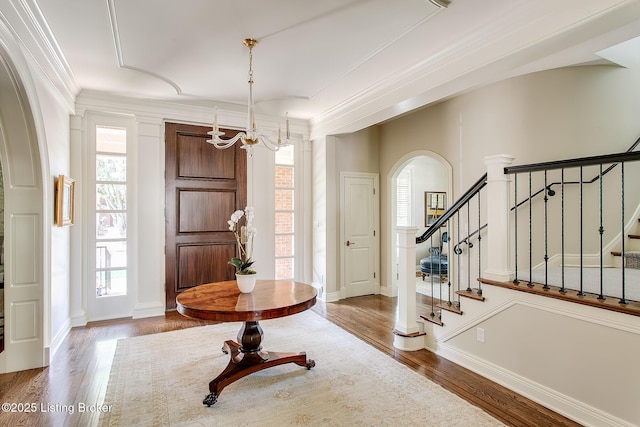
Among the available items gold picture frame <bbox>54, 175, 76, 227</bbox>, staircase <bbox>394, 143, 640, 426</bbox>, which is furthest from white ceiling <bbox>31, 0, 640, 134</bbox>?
gold picture frame <bbox>54, 175, 76, 227</bbox>

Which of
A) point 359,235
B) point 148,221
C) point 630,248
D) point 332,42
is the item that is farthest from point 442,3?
point 148,221

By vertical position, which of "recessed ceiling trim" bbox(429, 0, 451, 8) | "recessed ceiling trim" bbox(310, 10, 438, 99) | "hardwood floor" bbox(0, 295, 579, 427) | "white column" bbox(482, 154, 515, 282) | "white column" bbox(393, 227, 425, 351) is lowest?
"hardwood floor" bbox(0, 295, 579, 427)

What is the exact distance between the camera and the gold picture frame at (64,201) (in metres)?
3.39

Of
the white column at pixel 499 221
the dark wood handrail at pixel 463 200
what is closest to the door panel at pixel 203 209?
the dark wood handrail at pixel 463 200

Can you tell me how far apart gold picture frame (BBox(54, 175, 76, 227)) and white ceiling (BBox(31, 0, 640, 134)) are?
116cm

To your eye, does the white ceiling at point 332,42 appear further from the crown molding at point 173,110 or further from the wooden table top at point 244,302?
the wooden table top at point 244,302

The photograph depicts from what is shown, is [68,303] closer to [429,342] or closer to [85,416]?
[85,416]

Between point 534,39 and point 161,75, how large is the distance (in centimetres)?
346

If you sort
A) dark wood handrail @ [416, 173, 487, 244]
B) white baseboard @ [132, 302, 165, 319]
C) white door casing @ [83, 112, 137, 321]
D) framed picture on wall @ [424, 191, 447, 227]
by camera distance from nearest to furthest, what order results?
dark wood handrail @ [416, 173, 487, 244] < white door casing @ [83, 112, 137, 321] < white baseboard @ [132, 302, 165, 319] < framed picture on wall @ [424, 191, 447, 227]

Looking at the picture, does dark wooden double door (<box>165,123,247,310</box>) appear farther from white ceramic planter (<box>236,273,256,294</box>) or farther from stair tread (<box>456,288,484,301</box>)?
stair tread (<box>456,288,484,301</box>)

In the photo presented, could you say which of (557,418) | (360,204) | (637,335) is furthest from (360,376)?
(360,204)

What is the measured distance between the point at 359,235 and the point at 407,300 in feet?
7.49

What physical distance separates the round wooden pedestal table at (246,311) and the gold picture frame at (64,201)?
169 cm

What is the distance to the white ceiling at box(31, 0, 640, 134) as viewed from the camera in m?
2.35
